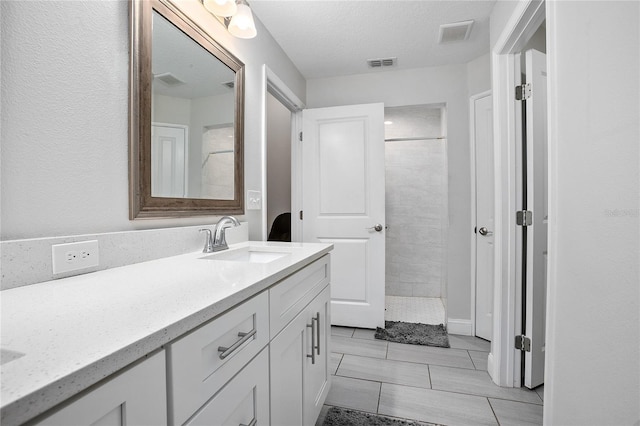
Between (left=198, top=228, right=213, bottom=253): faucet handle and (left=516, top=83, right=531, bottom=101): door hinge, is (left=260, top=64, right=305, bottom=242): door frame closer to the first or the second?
(left=198, top=228, right=213, bottom=253): faucet handle

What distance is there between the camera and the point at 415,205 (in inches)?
147

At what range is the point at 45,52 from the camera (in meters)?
0.85

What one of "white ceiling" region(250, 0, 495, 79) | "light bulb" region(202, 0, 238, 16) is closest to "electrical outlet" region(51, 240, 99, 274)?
"light bulb" region(202, 0, 238, 16)

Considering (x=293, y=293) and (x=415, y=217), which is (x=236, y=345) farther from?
(x=415, y=217)

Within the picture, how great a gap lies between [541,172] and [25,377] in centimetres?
215

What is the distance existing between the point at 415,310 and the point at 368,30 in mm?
2637

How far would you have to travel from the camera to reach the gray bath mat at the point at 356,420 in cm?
146

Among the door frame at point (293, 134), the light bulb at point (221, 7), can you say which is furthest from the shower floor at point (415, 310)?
the light bulb at point (221, 7)

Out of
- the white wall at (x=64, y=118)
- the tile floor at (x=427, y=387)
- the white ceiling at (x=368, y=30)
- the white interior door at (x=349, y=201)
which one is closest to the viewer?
the white wall at (x=64, y=118)

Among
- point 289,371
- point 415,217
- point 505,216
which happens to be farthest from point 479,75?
point 289,371

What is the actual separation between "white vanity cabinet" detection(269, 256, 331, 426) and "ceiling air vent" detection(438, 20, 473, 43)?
1.85 m

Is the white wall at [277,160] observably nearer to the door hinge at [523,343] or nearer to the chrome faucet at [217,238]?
the chrome faucet at [217,238]

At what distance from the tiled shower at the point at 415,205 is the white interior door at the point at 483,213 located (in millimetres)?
1058

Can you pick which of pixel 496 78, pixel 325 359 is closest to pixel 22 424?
pixel 325 359
